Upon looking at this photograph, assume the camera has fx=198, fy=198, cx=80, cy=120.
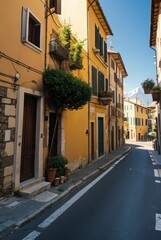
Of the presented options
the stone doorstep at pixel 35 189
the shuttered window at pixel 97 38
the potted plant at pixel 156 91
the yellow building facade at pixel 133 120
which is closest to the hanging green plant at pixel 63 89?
the stone doorstep at pixel 35 189

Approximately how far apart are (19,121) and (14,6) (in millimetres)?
3224

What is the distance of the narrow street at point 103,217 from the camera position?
11.6 feet

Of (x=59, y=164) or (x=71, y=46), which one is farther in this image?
(x=71, y=46)

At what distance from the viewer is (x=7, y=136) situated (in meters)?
5.19

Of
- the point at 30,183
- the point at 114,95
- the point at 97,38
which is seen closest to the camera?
the point at 30,183

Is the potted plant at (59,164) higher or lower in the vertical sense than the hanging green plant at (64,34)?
lower

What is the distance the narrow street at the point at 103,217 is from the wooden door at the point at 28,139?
167 cm

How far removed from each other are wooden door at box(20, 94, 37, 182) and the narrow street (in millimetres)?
1668

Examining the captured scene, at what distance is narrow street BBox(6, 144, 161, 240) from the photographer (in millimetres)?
3527

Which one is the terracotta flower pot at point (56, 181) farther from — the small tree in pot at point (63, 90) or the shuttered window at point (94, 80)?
the shuttered window at point (94, 80)

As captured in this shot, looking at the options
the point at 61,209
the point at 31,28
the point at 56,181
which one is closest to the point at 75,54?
the point at 31,28

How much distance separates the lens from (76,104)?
7590 millimetres

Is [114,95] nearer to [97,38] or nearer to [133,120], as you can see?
[97,38]

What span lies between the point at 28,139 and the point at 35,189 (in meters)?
1.59
